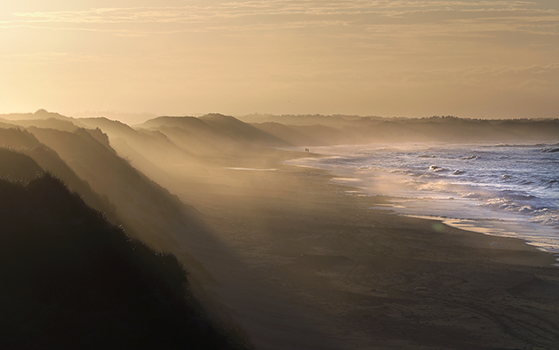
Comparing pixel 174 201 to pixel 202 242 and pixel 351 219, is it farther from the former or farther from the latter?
pixel 351 219

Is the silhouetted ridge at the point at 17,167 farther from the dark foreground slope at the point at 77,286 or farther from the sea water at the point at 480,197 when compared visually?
the sea water at the point at 480,197

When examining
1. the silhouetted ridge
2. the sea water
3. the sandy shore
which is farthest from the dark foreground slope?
the sea water

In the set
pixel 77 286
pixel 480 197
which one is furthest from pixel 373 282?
pixel 480 197

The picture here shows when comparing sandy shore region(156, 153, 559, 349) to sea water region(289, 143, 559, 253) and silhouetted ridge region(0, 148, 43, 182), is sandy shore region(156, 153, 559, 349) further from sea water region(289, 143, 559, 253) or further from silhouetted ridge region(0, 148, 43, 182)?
silhouetted ridge region(0, 148, 43, 182)

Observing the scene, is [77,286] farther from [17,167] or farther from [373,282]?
[373,282]

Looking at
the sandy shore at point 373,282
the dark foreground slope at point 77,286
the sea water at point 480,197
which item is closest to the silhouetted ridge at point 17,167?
the dark foreground slope at point 77,286

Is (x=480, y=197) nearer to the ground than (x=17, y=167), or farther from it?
nearer to the ground
